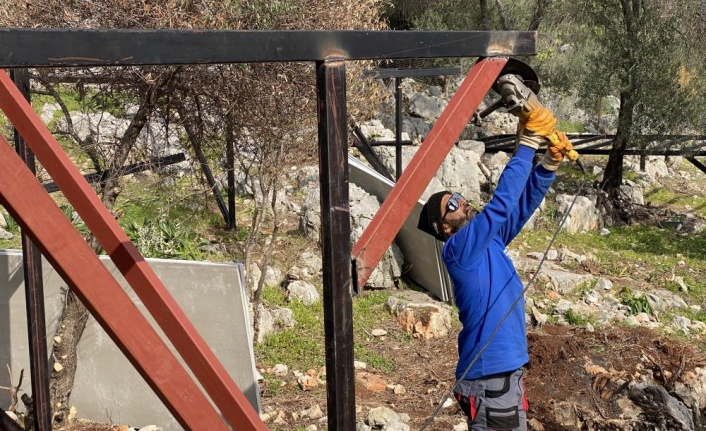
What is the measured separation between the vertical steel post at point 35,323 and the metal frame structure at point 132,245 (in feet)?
8.07

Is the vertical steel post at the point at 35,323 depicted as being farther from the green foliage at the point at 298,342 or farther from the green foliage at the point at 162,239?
the green foliage at the point at 162,239

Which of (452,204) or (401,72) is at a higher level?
(401,72)

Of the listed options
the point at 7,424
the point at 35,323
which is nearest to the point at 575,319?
the point at 35,323

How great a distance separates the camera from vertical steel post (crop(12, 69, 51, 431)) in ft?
15.0

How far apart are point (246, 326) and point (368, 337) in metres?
2.31

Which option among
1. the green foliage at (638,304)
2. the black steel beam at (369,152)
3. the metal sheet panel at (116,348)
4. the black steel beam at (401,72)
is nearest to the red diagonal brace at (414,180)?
the metal sheet panel at (116,348)

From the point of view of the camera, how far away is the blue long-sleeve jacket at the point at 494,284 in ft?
10.4

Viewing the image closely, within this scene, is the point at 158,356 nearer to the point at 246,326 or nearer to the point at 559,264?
the point at 246,326

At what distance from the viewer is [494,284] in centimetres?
335

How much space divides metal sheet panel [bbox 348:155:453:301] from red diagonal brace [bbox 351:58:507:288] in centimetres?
576

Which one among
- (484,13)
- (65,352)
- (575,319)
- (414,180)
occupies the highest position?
(484,13)

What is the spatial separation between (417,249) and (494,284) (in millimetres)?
5580

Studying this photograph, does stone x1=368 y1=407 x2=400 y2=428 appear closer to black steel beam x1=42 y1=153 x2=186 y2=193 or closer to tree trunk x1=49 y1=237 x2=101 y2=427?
tree trunk x1=49 y1=237 x2=101 y2=427

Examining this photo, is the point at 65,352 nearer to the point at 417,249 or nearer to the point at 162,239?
the point at 162,239
